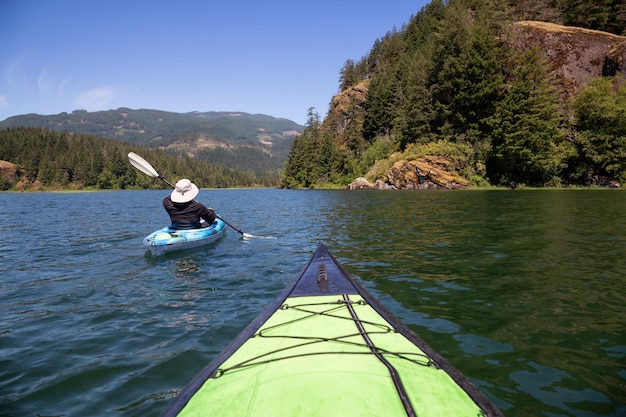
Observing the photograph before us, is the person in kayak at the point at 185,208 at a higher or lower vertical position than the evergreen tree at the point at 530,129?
lower

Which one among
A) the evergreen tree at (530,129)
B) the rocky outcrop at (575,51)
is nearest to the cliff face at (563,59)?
the rocky outcrop at (575,51)

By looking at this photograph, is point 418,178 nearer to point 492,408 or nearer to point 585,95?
point 585,95

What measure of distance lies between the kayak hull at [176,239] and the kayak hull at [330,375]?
7.53 m

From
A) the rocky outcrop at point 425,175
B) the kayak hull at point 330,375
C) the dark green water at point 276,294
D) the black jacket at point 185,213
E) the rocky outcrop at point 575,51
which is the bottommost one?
the dark green water at point 276,294

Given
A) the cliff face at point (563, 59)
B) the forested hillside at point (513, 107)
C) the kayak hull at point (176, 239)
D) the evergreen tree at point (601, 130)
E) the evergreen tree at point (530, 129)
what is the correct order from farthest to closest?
the cliff face at point (563, 59), the evergreen tree at point (530, 129), the forested hillside at point (513, 107), the evergreen tree at point (601, 130), the kayak hull at point (176, 239)

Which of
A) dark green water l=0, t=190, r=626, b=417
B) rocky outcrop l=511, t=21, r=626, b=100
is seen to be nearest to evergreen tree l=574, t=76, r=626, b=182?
rocky outcrop l=511, t=21, r=626, b=100

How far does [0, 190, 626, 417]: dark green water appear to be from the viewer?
Result: 153 inches

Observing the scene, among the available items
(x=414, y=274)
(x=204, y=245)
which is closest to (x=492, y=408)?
(x=414, y=274)

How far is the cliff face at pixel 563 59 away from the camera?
43.8 m

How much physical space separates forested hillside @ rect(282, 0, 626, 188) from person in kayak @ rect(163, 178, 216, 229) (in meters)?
38.9

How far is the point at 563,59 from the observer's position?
151 ft

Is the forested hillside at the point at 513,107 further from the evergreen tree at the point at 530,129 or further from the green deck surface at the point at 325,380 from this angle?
the green deck surface at the point at 325,380

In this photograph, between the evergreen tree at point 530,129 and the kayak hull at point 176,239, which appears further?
the evergreen tree at point 530,129

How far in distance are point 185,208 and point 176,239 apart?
3.85 ft
